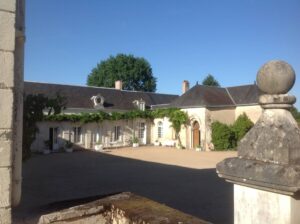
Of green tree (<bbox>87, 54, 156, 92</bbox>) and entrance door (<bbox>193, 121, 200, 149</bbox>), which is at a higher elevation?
green tree (<bbox>87, 54, 156, 92</bbox>)

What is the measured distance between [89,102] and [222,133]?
38.1ft

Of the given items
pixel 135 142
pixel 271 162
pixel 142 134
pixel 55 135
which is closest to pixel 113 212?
pixel 271 162

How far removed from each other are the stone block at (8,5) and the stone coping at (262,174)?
5.78 feet

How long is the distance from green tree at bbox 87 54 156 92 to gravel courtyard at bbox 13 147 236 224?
104 ft

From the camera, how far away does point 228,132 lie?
23578 millimetres

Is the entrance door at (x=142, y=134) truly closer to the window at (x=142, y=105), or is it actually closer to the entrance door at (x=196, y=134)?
the window at (x=142, y=105)

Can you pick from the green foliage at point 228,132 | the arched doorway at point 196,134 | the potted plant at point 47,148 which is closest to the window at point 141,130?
the arched doorway at point 196,134

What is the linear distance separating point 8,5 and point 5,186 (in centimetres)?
125

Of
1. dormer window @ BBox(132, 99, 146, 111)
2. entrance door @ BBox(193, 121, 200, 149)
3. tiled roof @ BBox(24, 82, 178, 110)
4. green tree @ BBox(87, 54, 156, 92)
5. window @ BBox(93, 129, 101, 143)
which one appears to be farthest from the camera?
green tree @ BBox(87, 54, 156, 92)

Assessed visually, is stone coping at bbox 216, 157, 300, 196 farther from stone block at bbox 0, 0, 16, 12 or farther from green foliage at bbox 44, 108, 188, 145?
green foliage at bbox 44, 108, 188, 145

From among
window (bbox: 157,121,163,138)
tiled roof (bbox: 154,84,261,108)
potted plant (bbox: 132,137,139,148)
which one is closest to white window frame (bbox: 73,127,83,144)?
potted plant (bbox: 132,137,139,148)

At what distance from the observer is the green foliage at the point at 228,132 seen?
23.5 m

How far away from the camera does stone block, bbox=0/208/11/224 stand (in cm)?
203

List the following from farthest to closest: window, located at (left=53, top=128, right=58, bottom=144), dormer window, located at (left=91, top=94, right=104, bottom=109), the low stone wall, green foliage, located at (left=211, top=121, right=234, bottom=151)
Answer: dormer window, located at (left=91, top=94, right=104, bottom=109) → green foliage, located at (left=211, top=121, right=234, bottom=151) → window, located at (left=53, top=128, right=58, bottom=144) → the low stone wall
